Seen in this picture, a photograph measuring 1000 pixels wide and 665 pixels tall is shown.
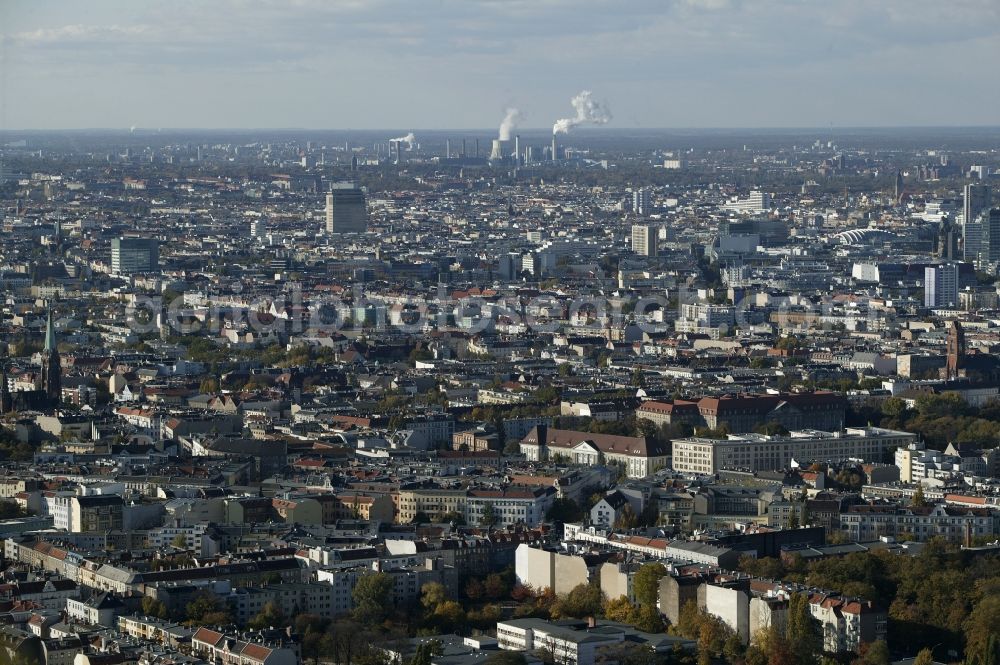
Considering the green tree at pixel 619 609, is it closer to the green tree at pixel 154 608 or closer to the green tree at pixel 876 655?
the green tree at pixel 876 655

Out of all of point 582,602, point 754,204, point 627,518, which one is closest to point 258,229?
point 754,204

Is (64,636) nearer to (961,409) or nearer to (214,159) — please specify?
(961,409)

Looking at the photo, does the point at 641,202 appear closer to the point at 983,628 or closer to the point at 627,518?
the point at 627,518

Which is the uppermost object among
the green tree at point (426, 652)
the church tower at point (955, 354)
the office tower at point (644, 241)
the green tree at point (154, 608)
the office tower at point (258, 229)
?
the green tree at point (426, 652)

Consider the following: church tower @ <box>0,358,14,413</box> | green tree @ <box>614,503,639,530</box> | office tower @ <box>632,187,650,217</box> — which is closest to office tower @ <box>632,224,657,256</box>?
office tower @ <box>632,187,650,217</box>

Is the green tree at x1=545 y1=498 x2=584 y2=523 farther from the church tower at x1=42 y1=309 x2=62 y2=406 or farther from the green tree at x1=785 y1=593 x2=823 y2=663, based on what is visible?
the church tower at x1=42 y1=309 x2=62 y2=406

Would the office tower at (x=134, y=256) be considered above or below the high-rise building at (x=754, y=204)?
above

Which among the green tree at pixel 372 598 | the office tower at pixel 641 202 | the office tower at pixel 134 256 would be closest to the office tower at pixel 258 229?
the office tower at pixel 134 256
